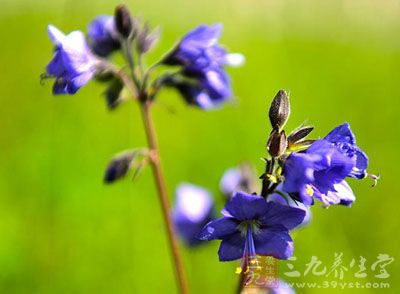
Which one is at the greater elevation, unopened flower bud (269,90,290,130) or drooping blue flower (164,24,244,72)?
drooping blue flower (164,24,244,72)

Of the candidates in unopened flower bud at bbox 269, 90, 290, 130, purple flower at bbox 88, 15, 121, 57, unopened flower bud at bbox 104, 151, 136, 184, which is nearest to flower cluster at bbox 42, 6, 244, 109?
purple flower at bbox 88, 15, 121, 57

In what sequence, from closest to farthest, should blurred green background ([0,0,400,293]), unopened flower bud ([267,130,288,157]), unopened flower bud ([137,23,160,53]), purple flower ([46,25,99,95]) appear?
1. unopened flower bud ([267,130,288,157])
2. purple flower ([46,25,99,95])
3. unopened flower bud ([137,23,160,53])
4. blurred green background ([0,0,400,293])

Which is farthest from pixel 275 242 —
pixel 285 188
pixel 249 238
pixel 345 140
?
pixel 345 140

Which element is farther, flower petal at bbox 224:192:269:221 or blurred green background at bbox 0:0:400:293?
blurred green background at bbox 0:0:400:293

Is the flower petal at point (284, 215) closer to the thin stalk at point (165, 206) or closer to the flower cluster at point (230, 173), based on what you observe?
the flower cluster at point (230, 173)

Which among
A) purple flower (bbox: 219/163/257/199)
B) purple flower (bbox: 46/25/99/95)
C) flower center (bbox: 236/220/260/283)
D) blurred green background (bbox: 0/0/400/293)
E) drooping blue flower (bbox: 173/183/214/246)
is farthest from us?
blurred green background (bbox: 0/0/400/293)

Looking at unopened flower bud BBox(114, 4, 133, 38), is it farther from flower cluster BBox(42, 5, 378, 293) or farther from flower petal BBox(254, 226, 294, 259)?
flower petal BBox(254, 226, 294, 259)
